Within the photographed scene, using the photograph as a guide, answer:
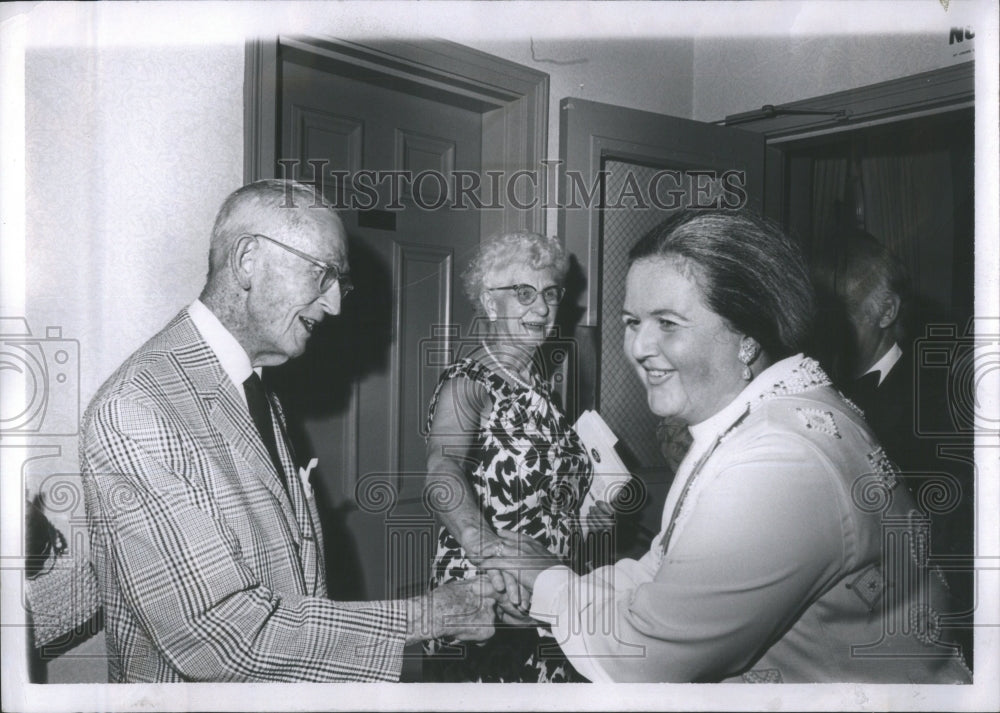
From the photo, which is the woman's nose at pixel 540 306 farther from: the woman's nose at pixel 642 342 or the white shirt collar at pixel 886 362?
the white shirt collar at pixel 886 362

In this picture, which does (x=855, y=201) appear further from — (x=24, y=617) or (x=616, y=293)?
(x=24, y=617)

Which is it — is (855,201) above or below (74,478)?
above

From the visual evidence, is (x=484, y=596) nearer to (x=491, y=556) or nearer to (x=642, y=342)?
(x=491, y=556)

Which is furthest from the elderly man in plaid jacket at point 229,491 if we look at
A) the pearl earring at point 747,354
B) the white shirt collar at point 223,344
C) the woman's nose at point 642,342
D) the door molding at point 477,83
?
the pearl earring at point 747,354

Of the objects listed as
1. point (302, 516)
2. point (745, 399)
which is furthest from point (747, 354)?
point (302, 516)

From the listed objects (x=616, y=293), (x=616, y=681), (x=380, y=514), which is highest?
(x=616, y=293)

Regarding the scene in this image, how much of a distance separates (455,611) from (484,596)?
0.18ft

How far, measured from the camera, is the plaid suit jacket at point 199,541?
Result: 3.56 ft

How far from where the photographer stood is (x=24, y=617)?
119cm

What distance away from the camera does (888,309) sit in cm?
123

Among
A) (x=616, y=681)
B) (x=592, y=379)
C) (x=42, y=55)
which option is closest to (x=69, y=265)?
(x=42, y=55)

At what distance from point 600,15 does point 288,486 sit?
37.5 inches

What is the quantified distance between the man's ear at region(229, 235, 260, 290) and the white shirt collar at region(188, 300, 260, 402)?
7 centimetres

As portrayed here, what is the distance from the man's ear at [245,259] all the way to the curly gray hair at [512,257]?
0.34m
